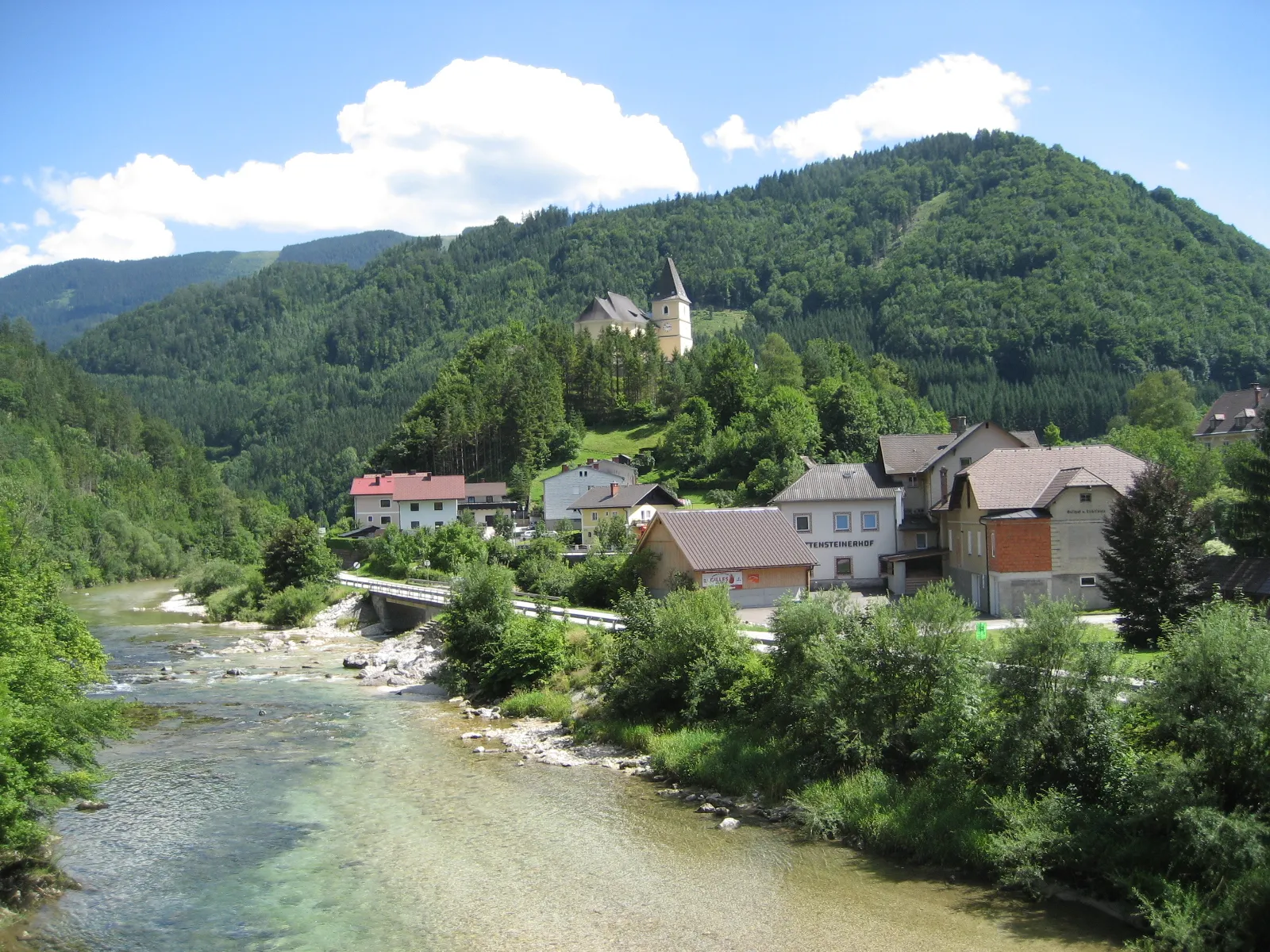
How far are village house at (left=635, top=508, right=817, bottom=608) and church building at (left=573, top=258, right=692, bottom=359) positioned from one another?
93338 mm

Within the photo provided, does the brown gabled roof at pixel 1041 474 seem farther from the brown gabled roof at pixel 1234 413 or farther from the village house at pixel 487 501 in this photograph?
the brown gabled roof at pixel 1234 413

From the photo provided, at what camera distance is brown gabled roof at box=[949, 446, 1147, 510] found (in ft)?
119

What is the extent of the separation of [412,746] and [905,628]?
1457 centimetres

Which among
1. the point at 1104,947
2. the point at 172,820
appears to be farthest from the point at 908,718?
the point at 172,820

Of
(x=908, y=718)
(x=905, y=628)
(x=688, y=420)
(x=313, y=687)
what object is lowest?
(x=313, y=687)

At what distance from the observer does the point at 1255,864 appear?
1355cm

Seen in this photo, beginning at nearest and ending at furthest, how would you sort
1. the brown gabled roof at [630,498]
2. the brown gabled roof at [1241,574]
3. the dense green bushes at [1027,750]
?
the dense green bushes at [1027,750] < the brown gabled roof at [1241,574] < the brown gabled roof at [630,498]

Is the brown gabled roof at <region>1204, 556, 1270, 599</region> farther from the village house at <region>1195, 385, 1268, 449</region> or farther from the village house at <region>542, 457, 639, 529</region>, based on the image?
the village house at <region>1195, 385, 1268, 449</region>

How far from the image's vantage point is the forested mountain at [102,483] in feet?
296

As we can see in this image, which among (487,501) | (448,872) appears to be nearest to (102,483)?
(487,501)

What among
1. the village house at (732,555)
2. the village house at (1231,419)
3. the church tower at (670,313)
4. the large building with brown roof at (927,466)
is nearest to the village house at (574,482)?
the large building with brown roof at (927,466)

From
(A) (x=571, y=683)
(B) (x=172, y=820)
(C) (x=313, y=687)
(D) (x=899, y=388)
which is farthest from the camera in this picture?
(D) (x=899, y=388)

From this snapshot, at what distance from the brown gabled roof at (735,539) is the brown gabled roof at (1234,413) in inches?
2830

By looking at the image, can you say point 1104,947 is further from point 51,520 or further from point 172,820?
point 51,520
